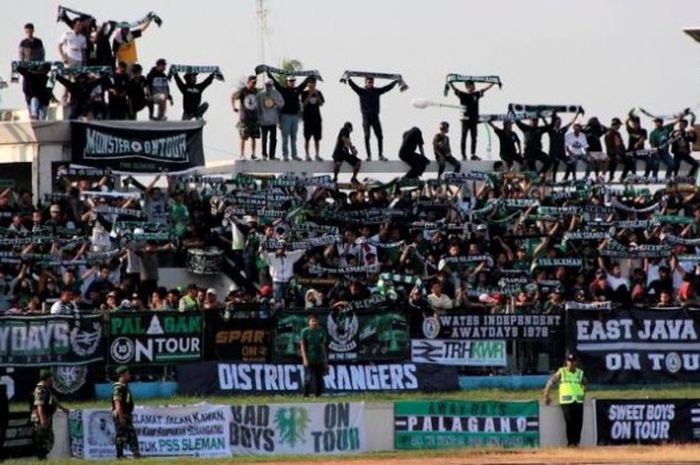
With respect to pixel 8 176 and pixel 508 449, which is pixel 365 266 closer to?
pixel 508 449

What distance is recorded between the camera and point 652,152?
147ft

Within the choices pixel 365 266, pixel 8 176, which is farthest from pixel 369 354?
pixel 8 176

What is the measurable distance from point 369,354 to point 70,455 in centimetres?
737

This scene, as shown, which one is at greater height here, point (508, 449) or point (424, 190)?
point (424, 190)

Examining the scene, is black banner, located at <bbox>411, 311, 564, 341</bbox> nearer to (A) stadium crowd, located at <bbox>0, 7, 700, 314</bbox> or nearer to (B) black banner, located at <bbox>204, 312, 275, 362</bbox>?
(A) stadium crowd, located at <bbox>0, 7, 700, 314</bbox>

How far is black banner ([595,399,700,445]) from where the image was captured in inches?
1318

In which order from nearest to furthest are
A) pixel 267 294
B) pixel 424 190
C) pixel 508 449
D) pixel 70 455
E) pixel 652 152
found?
pixel 70 455 → pixel 508 449 → pixel 267 294 → pixel 424 190 → pixel 652 152

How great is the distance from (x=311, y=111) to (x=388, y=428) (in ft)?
33.0

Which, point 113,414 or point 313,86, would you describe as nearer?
point 113,414

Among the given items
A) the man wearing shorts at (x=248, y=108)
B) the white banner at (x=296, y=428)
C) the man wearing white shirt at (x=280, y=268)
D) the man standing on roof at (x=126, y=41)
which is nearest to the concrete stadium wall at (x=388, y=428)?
the white banner at (x=296, y=428)

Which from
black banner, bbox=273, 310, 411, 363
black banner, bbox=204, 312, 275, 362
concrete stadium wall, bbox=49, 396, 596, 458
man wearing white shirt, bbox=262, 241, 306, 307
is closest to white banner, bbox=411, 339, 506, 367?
black banner, bbox=273, 310, 411, 363

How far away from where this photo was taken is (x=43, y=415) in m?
29.8

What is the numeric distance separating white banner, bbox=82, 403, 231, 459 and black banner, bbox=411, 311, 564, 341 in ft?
18.5

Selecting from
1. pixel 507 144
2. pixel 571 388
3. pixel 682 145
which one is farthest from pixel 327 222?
pixel 682 145
